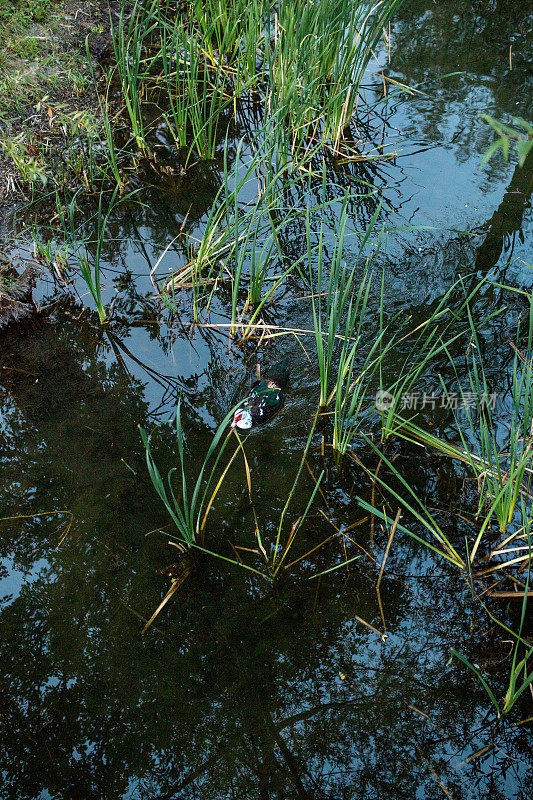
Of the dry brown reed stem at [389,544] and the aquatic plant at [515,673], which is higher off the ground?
the dry brown reed stem at [389,544]

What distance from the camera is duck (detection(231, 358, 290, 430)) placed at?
2500mm

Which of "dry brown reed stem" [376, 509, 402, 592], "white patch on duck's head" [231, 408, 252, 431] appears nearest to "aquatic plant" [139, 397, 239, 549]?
"white patch on duck's head" [231, 408, 252, 431]

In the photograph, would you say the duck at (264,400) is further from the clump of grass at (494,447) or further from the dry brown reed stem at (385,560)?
the dry brown reed stem at (385,560)

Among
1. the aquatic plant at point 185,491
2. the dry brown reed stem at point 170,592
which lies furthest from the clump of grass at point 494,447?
the dry brown reed stem at point 170,592

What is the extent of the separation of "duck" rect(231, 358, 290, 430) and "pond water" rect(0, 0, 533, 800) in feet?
0.23

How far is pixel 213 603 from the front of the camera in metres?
2.07

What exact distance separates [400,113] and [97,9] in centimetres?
271

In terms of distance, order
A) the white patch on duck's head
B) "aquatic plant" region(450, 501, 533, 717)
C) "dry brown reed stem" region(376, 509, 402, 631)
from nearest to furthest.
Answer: "aquatic plant" region(450, 501, 533, 717), "dry brown reed stem" region(376, 509, 402, 631), the white patch on duck's head

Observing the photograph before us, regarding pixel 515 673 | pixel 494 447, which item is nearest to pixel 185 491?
pixel 494 447

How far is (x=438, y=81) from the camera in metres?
4.39

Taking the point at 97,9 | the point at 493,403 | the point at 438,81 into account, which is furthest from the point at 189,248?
the point at 97,9

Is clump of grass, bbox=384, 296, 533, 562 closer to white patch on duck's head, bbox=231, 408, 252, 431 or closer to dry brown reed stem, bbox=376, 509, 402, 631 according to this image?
dry brown reed stem, bbox=376, 509, 402, 631

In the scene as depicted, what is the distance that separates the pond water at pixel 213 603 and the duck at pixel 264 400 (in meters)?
0.07

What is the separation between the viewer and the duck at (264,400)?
2500 millimetres
